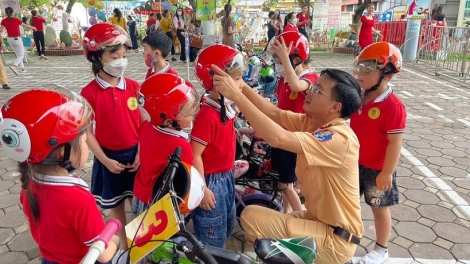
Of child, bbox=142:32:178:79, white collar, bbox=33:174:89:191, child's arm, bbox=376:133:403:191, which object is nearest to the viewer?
white collar, bbox=33:174:89:191

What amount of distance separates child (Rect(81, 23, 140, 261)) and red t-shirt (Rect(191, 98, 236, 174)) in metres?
0.78

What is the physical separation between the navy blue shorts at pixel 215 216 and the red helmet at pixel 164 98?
0.61 meters

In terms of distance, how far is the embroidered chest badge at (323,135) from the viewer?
6.56 ft

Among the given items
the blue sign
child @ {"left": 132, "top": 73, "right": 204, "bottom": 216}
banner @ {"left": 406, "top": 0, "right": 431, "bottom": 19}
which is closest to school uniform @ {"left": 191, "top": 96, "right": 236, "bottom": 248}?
child @ {"left": 132, "top": 73, "right": 204, "bottom": 216}

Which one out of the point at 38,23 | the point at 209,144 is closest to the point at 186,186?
the point at 209,144

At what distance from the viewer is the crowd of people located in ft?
5.45

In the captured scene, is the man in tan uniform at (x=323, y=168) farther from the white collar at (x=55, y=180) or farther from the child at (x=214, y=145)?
the white collar at (x=55, y=180)

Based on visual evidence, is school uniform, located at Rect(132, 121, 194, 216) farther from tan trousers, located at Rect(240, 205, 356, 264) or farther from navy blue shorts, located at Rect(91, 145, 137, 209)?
navy blue shorts, located at Rect(91, 145, 137, 209)

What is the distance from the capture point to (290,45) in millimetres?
3314

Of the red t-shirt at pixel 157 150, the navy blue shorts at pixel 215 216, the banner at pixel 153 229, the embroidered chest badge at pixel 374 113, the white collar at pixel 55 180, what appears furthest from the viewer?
the embroidered chest badge at pixel 374 113

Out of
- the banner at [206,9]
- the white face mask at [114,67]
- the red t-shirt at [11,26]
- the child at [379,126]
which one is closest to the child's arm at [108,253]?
the white face mask at [114,67]

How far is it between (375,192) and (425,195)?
1.84m

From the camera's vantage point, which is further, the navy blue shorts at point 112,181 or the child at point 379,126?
the navy blue shorts at point 112,181

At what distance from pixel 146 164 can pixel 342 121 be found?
1219 millimetres
